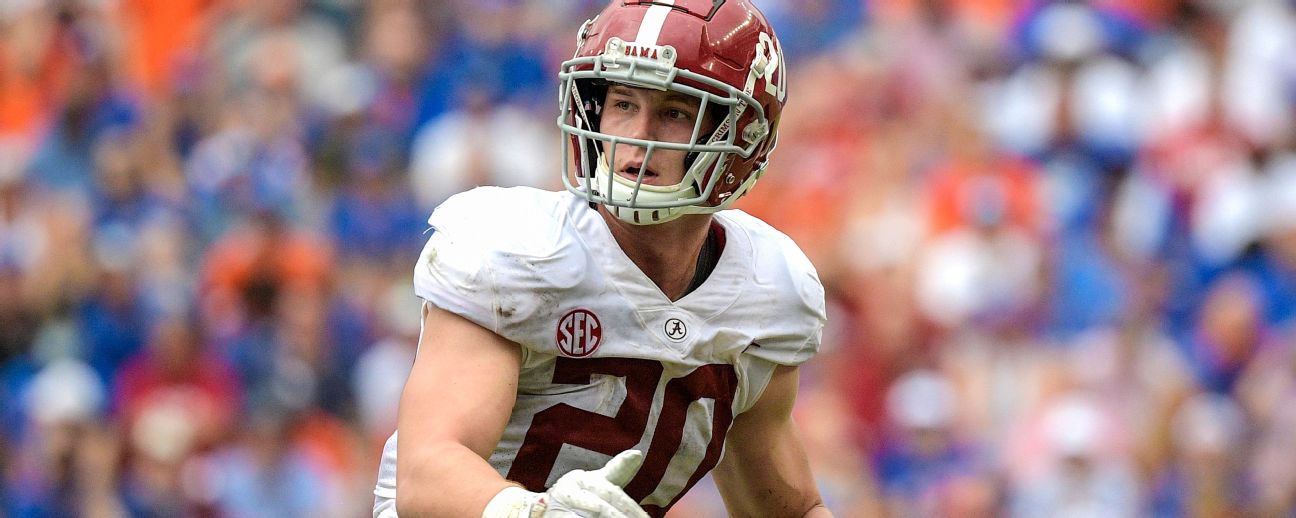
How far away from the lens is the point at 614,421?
2.95 meters

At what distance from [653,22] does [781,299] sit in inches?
22.2

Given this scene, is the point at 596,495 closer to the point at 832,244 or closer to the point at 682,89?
the point at 682,89

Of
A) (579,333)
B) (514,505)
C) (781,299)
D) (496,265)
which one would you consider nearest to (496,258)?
(496,265)

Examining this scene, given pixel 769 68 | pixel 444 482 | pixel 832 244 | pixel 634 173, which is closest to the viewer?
pixel 444 482

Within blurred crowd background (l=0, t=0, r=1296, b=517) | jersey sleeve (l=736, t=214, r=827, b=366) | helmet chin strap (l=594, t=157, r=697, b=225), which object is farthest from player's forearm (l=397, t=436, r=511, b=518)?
blurred crowd background (l=0, t=0, r=1296, b=517)

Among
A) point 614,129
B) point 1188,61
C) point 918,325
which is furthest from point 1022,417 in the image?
point 614,129

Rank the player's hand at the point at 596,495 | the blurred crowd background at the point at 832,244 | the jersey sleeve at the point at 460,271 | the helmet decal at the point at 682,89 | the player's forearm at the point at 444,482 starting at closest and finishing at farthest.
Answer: the player's hand at the point at 596,495, the player's forearm at the point at 444,482, the jersey sleeve at the point at 460,271, the helmet decal at the point at 682,89, the blurred crowd background at the point at 832,244

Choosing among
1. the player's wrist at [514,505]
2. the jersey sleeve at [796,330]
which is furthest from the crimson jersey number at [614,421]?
the player's wrist at [514,505]

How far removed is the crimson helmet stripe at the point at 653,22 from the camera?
2.91 metres

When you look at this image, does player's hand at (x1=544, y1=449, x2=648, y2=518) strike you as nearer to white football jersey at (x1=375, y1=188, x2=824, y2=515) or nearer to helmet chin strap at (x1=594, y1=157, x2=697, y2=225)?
white football jersey at (x1=375, y1=188, x2=824, y2=515)

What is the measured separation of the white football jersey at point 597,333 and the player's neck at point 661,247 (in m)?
0.04

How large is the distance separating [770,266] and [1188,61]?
4665 millimetres

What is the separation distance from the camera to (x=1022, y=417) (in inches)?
254

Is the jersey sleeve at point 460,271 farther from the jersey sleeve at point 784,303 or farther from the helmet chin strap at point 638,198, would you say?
the jersey sleeve at point 784,303
